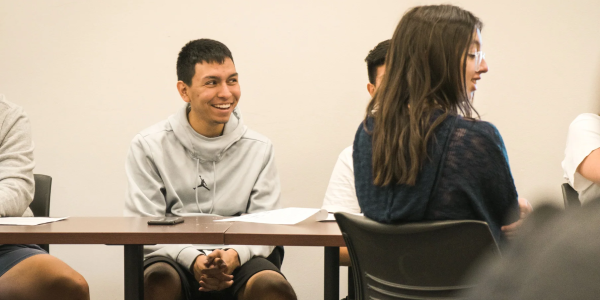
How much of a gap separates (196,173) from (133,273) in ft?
2.01

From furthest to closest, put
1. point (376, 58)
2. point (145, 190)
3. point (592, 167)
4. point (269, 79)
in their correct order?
point (269, 79)
point (376, 58)
point (145, 190)
point (592, 167)

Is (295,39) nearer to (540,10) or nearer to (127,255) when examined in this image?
(540,10)

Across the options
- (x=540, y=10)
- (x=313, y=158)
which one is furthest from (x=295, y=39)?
(x=540, y=10)

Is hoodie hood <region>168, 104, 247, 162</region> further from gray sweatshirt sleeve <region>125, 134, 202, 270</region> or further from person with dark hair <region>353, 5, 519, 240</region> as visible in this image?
person with dark hair <region>353, 5, 519, 240</region>

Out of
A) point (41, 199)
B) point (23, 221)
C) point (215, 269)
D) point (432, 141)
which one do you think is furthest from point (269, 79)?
point (432, 141)

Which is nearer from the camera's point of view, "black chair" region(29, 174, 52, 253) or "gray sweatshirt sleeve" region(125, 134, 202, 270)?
"gray sweatshirt sleeve" region(125, 134, 202, 270)

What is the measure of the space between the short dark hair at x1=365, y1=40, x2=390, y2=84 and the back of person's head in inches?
88.6

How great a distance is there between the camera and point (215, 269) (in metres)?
1.75

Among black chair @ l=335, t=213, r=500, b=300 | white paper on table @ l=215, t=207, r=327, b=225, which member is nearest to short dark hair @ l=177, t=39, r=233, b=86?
white paper on table @ l=215, t=207, r=327, b=225

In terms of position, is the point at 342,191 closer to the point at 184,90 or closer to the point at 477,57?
the point at 184,90

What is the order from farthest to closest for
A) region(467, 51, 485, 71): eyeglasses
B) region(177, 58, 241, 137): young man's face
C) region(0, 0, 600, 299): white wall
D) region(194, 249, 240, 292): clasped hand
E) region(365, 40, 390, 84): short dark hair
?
region(0, 0, 600, 299): white wall
region(365, 40, 390, 84): short dark hair
region(177, 58, 241, 137): young man's face
region(194, 249, 240, 292): clasped hand
region(467, 51, 485, 71): eyeglasses

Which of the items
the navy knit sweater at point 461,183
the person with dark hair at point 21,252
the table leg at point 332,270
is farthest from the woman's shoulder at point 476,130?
the person with dark hair at point 21,252

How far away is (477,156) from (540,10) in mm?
2196

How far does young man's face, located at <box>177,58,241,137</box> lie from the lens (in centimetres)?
226
